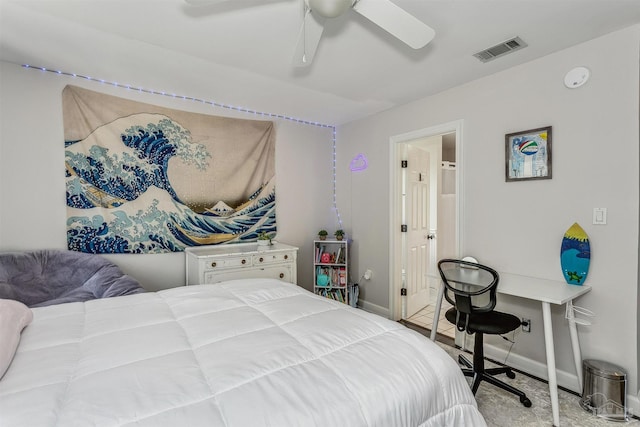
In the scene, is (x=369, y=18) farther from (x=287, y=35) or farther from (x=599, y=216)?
(x=599, y=216)

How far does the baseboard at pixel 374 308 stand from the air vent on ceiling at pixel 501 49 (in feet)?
8.64

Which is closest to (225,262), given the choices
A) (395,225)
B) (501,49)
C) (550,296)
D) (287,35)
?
(395,225)

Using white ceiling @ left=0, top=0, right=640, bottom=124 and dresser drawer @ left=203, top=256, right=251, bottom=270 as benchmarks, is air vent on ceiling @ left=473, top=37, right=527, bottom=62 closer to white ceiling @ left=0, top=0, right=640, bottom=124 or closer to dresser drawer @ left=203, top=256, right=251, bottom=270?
white ceiling @ left=0, top=0, right=640, bottom=124

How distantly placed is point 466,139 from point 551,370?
1830 mm

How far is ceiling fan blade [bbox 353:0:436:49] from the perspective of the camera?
4.74 ft

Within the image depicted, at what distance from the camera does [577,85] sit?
207cm

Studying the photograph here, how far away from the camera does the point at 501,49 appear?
83.8 inches

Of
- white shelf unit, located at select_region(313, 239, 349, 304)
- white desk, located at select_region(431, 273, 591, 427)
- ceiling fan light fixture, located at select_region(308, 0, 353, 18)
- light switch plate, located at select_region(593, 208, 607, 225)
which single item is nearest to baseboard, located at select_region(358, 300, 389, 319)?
white shelf unit, located at select_region(313, 239, 349, 304)

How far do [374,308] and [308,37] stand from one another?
117 inches

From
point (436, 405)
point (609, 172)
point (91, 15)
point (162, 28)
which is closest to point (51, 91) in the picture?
point (91, 15)

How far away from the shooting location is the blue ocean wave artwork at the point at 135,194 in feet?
8.50

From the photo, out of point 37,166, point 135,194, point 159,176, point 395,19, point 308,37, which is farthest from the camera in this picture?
point 159,176

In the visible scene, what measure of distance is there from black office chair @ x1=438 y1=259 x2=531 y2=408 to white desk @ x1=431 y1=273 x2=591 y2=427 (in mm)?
151

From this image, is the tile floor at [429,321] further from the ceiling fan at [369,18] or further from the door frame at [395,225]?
the ceiling fan at [369,18]
